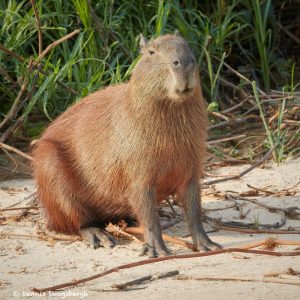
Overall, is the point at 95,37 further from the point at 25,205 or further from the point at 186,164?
the point at 186,164

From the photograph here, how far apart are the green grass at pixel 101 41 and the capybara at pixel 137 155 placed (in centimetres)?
122

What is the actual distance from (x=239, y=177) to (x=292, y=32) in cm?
248

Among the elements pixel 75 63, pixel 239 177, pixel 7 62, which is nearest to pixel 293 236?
pixel 239 177

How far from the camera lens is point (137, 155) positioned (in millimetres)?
4742

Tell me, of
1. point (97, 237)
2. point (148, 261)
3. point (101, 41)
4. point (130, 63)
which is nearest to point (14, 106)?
point (101, 41)

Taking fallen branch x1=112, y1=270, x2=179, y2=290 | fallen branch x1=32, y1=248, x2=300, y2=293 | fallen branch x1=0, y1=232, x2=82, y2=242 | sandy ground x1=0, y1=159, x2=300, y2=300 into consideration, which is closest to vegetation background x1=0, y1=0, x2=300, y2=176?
sandy ground x1=0, y1=159, x2=300, y2=300

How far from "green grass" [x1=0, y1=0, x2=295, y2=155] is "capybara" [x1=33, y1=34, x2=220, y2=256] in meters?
1.22

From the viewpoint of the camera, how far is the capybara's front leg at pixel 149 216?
15.6 feet

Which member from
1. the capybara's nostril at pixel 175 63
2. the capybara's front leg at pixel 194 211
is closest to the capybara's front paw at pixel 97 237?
the capybara's front leg at pixel 194 211

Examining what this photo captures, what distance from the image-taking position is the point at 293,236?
16.1ft

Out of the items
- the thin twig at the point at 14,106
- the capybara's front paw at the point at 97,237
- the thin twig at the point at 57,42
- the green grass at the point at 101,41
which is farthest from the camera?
the green grass at the point at 101,41

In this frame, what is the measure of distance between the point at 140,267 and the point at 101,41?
2.82m

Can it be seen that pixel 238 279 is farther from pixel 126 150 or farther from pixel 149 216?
pixel 126 150

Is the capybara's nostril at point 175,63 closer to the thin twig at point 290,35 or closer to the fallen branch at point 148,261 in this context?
the fallen branch at point 148,261
